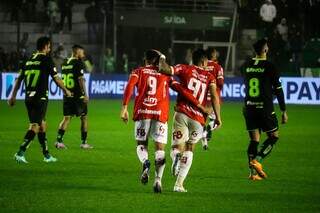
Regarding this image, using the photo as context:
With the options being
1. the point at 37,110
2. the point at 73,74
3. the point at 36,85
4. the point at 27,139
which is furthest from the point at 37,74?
the point at 73,74

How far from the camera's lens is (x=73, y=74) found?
19562 mm

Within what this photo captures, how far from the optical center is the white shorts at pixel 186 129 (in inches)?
510

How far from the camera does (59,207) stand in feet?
36.2

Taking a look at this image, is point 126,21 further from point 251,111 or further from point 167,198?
point 167,198

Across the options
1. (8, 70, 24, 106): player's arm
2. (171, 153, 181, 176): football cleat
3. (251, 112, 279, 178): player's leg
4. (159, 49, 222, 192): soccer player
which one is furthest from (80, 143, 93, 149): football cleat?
(159, 49, 222, 192): soccer player

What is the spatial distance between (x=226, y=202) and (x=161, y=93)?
2.19 metres

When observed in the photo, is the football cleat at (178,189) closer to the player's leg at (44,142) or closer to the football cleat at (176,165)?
the football cleat at (176,165)

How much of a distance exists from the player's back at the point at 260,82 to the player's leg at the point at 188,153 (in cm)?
181

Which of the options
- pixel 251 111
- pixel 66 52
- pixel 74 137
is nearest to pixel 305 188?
pixel 251 111

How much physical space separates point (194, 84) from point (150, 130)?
966mm

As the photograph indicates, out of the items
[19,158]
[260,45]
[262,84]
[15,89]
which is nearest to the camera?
[260,45]

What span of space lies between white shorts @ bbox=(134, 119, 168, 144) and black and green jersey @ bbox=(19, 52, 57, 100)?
11.6 feet

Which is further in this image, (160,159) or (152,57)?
(152,57)

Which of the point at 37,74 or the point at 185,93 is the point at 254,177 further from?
the point at 37,74
